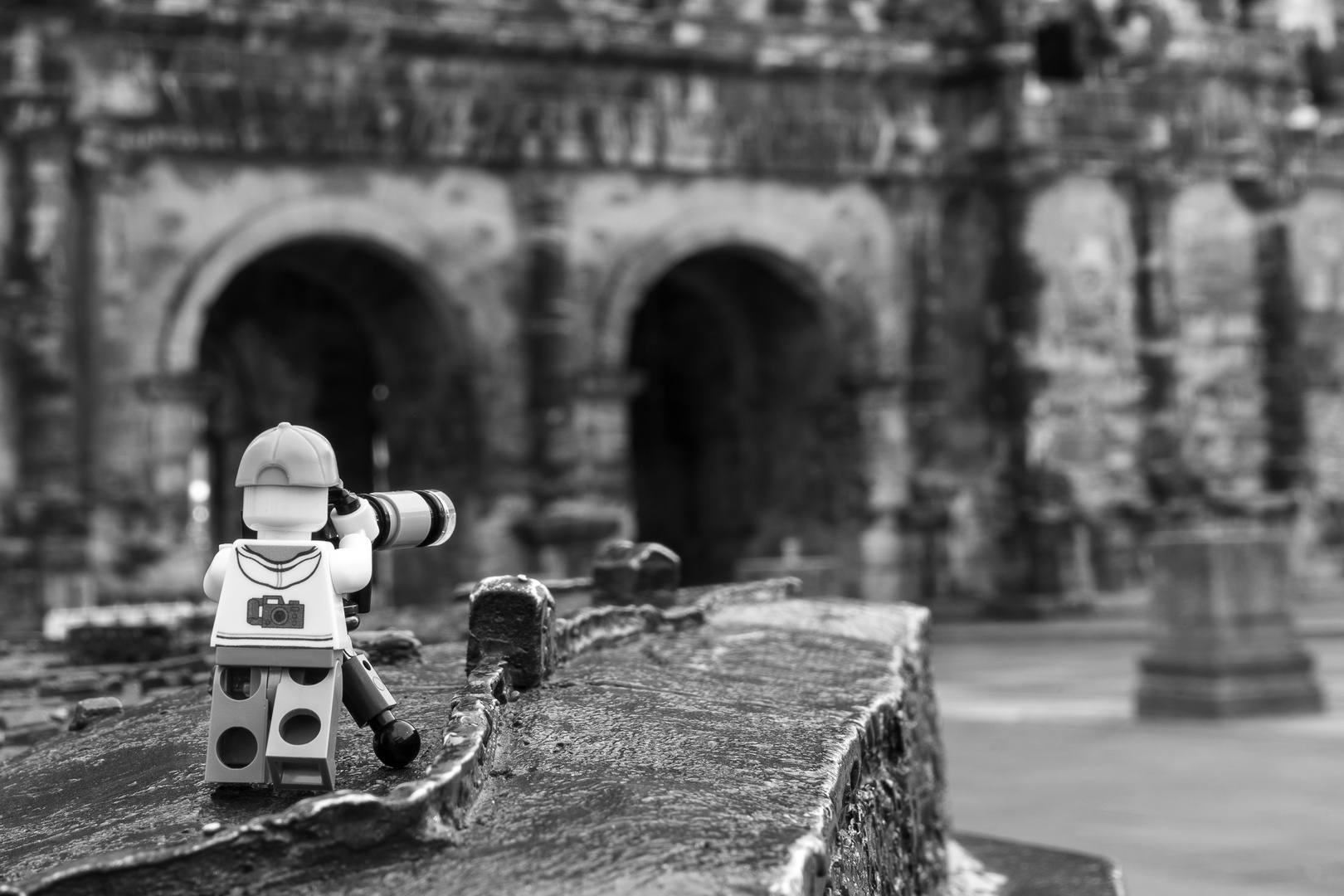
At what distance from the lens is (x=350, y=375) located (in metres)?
18.1

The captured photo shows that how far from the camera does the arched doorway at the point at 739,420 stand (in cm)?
1659

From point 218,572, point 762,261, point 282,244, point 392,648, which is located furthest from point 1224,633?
point 282,244

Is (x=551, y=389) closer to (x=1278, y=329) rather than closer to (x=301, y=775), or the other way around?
(x=1278, y=329)

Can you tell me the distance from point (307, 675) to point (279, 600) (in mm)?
104

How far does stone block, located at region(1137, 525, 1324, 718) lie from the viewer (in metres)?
8.90

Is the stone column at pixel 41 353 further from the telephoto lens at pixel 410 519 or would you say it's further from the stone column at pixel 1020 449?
the telephoto lens at pixel 410 519

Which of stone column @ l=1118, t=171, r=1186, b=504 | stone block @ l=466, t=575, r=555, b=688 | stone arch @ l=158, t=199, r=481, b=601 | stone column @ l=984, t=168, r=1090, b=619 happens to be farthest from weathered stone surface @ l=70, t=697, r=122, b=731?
stone column @ l=1118, t=171, r=1186, b=504

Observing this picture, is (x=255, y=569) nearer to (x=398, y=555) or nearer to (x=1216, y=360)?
(x=398, y=555)

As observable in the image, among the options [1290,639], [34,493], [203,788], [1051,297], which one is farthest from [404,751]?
[1051,297]

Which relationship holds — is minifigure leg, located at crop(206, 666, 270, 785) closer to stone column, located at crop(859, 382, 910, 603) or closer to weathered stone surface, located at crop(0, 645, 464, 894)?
weathered stone surface, located at crop(0, 645, 464, 894)

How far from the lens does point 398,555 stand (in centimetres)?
1577

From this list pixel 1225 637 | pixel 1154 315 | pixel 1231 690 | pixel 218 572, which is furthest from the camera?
pixel 1154 315

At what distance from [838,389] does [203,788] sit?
1439 cm

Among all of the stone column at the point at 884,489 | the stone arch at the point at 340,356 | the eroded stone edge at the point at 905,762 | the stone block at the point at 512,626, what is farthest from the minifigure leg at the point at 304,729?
the stone column at the point at 884,489
